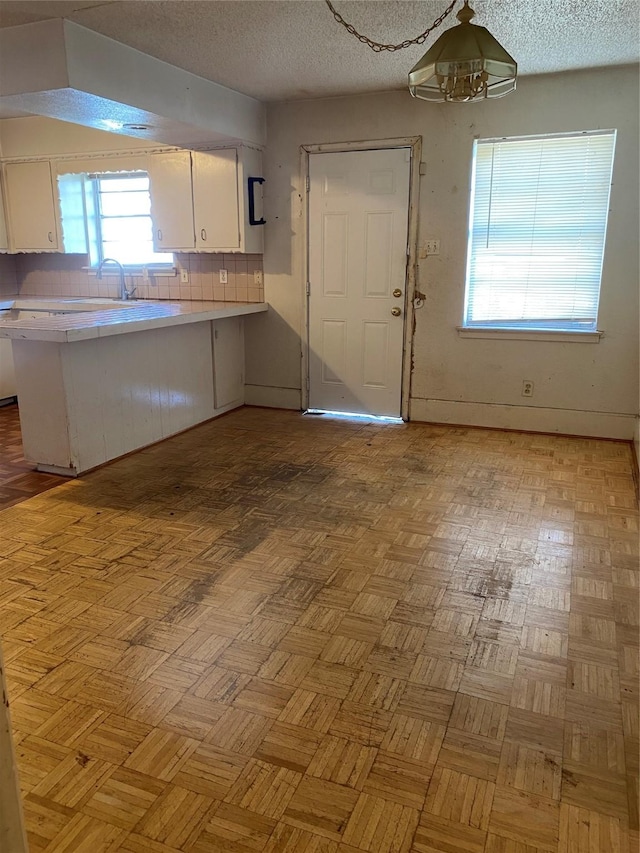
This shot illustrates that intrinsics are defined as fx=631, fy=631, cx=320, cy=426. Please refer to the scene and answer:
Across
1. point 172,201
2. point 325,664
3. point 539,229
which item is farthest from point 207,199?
point 325,664

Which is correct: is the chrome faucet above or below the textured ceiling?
below

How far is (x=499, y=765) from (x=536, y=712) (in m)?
→ 0.27

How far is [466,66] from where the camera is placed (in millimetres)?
2338

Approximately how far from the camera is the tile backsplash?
5527mm

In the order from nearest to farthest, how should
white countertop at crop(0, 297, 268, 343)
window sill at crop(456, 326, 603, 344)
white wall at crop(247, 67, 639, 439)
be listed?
1. white countertop at crop(0, 297, 268, 343)
2. white wall at crop(247, 67, 639, 439)
3. window sill at crop(456, 326, 603, 344)

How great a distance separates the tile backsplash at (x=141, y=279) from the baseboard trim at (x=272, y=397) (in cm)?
81

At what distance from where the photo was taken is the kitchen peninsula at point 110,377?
3.74 metres

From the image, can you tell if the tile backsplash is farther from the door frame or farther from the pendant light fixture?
the pendant light fixture

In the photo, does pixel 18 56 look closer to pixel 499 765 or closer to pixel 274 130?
pixel 274 130

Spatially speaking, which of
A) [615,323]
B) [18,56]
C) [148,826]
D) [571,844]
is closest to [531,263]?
[615,323]

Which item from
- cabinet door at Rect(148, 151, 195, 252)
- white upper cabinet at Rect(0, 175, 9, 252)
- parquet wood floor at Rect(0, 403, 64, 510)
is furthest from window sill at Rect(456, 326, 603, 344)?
white upper cabinet at Rect(0, 175, 9, 252)

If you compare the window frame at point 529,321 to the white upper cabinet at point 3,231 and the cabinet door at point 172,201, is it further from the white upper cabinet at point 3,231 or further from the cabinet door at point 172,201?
the white upper cabinet at point 3,231

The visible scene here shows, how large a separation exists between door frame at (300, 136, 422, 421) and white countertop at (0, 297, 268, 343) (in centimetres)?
66

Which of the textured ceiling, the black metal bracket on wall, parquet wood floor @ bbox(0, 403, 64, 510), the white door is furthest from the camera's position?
the black metal bracket on wall
